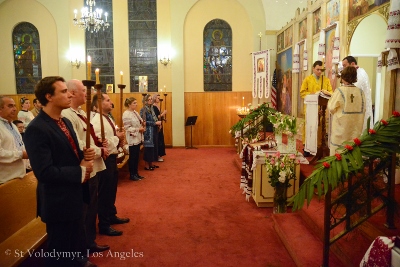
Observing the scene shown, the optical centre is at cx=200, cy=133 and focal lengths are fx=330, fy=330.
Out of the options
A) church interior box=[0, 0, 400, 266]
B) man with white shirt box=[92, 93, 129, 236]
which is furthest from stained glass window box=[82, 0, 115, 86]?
man with white shirt box=[92, 93, 129, 236]

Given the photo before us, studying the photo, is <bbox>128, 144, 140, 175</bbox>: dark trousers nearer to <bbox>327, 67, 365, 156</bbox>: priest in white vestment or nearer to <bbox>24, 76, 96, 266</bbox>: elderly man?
<bbox>327, 67, 365, 156</bbox>: priest in white vestment

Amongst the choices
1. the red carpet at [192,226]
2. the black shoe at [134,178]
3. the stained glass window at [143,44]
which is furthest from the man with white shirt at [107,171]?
the stained glass window at [143,44]

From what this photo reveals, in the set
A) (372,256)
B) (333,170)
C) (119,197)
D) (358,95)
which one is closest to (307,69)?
(358,95)

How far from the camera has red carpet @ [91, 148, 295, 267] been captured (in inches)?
147

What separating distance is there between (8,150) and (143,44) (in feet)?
31.1

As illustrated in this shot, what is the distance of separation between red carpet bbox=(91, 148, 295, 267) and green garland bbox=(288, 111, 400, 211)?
123 centimetres

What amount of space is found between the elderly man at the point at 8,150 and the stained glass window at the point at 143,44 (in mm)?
8651

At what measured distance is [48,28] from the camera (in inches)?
489

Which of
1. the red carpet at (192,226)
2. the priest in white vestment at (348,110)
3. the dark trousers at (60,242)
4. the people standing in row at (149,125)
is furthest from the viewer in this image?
A: the people standing in row at (149,125)

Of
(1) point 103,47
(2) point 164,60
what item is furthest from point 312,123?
(1) point 103,47

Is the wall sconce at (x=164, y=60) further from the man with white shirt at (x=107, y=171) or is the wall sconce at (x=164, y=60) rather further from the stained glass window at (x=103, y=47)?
the man with white shirt at (x=107, y=171)

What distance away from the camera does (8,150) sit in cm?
371

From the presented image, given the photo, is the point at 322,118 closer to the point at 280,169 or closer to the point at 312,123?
the point at 312,123

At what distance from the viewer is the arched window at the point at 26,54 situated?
41.2 feet
